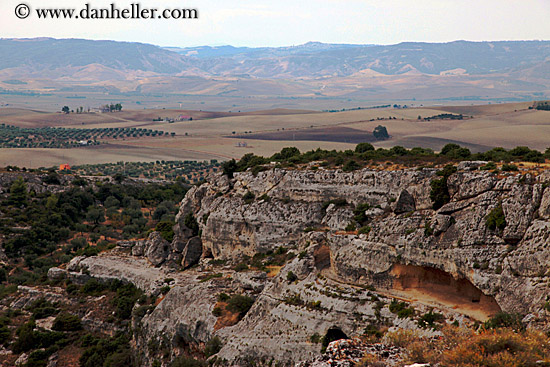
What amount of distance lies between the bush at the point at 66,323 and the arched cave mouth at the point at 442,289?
29728mm

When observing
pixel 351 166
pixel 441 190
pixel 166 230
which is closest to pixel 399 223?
pixel 441 190

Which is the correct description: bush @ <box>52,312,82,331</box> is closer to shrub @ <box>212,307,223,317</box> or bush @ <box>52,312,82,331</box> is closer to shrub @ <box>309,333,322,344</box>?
shrub @ <box>212,307,223,317</box>

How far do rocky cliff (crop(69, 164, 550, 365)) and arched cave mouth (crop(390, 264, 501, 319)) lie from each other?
59 millimetres

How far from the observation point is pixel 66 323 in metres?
51.0

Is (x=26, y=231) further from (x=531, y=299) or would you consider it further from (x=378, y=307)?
(x=531, y=299)

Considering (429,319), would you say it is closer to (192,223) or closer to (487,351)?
(487,351)

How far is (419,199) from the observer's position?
39.7 metres

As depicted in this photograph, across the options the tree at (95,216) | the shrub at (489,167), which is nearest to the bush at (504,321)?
the shrub at (489,167)

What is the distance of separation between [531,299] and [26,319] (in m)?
42.4

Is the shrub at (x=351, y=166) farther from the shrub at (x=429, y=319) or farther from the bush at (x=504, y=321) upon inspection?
the bush at (x=504, y=321)

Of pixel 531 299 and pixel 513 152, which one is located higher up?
pixel 513 152

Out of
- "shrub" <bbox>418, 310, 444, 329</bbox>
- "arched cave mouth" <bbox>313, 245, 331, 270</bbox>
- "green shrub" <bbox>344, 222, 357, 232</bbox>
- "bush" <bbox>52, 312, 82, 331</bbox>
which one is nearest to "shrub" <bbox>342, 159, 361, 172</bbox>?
"green shrub" <bbox>344, 222, 357, 232</bbox>

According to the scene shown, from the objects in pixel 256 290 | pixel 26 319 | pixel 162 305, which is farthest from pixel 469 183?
pixel 26 319

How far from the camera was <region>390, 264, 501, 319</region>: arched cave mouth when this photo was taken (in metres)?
31.2
